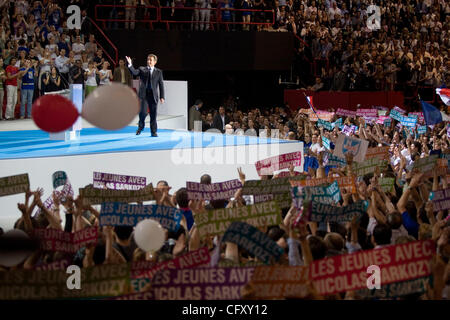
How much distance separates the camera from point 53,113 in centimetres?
429

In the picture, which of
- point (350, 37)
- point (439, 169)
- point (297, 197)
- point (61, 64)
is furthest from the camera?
point (350, 37)

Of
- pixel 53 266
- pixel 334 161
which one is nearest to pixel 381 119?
pixel 334 161

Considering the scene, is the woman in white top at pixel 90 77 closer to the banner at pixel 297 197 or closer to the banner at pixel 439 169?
the banner at pixel 439 169

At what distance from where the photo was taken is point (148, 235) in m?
4.30

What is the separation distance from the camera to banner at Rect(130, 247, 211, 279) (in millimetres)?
3957

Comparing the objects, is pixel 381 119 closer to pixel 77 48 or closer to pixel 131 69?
pixel 131 69

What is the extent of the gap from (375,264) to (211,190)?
89.9 inches

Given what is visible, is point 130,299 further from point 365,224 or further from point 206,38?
point 206,38

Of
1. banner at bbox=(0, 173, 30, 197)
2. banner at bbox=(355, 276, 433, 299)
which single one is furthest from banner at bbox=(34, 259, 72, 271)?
banner at bbox=(0, 173, 30, 197)

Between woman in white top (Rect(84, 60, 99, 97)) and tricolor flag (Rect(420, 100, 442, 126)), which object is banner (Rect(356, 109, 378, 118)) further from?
woman in white top (Rect(84, 60, 99, 97))

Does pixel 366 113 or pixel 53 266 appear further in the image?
pixel 366 113

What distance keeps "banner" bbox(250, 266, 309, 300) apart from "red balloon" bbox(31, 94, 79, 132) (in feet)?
5.04

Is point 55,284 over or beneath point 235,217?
beneath
